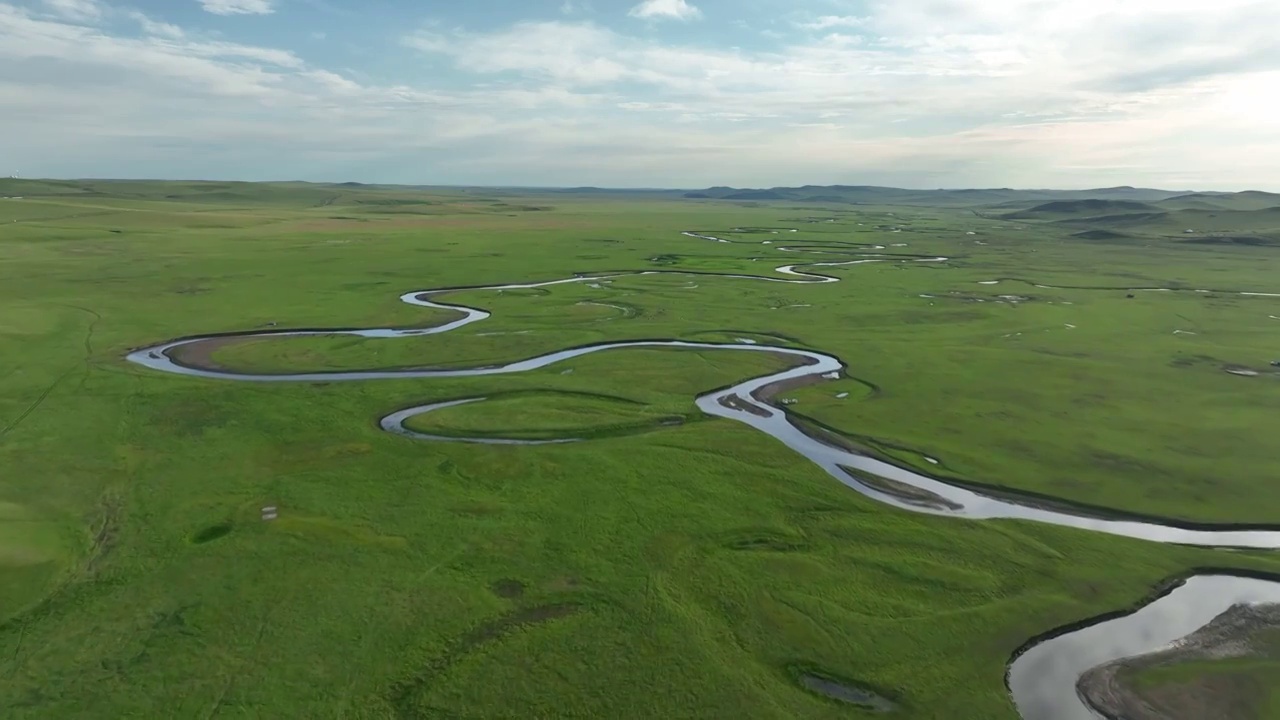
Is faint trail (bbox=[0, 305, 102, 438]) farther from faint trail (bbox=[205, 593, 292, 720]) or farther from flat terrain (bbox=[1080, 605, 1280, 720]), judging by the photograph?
flat terrain (bbox=[1080, 605, 1280, 720])

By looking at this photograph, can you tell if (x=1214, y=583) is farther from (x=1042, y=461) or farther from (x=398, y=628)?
(x=398, y=628)

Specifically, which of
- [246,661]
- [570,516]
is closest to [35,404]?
[246,661]

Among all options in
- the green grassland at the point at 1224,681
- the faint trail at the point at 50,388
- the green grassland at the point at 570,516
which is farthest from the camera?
the faint trail at the point at 50,388

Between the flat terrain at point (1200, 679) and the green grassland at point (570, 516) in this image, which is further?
the green grassland at point (570, 516)

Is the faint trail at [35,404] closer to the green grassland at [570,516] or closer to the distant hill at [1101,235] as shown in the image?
the green grassland at [570,516]

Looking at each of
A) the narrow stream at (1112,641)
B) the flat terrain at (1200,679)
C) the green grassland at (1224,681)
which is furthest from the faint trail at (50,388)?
the green grassland at (1224,681)

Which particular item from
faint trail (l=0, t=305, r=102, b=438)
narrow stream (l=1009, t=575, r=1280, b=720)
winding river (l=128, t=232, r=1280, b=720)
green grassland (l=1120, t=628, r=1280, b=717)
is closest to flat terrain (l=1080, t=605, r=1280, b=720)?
green grassland (l=1120, t=628, r=1280, b=717)
